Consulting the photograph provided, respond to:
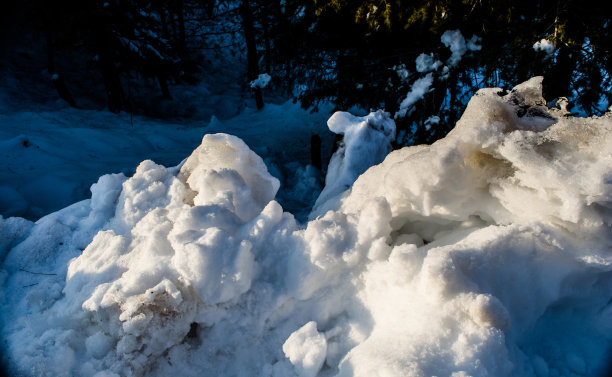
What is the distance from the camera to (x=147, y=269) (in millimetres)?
1463

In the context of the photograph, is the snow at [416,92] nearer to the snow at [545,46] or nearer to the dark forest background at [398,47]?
the dark forest background at [398,47]

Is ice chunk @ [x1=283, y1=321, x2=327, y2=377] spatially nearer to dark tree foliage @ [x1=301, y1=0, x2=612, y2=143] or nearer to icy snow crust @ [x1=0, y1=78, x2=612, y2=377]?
icy snow crust @ [x1=0, y1=78, x2=612, y2=377]

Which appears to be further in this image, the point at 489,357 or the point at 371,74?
the point at 371,74

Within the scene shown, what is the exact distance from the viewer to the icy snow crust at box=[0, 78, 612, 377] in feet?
4.04

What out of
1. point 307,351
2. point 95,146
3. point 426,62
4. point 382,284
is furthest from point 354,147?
point 95,146

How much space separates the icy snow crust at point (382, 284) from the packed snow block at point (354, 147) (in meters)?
1.14

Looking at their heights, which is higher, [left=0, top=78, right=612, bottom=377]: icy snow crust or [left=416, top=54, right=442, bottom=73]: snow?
[left=416, top=54, right=442, bottom=73]: snow

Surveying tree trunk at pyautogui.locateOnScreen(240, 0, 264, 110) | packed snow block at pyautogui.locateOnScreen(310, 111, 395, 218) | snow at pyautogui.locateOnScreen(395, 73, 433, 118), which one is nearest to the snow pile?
snow at pyautogui.locateOnScreen(395, 73, 433, 118)

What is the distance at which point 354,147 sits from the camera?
3.00 meters

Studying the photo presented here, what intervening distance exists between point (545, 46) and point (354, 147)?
1.78 metres

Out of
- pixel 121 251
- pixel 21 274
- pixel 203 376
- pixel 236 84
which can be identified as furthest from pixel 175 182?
pixel 236 84

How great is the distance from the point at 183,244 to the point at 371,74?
3442 millimetres

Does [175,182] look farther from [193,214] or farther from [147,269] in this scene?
[147,269]

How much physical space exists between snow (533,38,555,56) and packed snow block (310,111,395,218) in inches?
53.1
